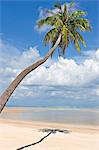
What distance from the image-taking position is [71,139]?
20.8 meters

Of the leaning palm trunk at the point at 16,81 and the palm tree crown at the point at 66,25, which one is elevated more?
the palm tree crown at the point at 66,25

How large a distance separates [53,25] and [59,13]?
730 mm

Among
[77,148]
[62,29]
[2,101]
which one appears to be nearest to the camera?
[2,101]

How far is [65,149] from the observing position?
17.6 m

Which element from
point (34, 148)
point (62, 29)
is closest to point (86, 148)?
point (34, 148)

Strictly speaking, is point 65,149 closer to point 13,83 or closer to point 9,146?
point 9,146

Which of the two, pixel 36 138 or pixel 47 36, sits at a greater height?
pixel 47 36

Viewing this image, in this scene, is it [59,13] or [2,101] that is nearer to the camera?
[2,101]

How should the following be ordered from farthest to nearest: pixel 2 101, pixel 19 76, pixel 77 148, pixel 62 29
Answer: pixel 62 29
pixel 77 148
pixel 19 76
pixel 2 101

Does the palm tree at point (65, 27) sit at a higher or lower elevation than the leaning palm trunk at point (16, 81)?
higher

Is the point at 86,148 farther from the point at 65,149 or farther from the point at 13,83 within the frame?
the point at 13,83

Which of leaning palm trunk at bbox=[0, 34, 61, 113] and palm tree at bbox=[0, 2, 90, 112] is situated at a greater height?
palm tree at bbox=[0, 2, 90, 112]

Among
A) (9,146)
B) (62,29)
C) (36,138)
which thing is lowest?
(9,146)

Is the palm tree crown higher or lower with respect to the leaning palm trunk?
higher
